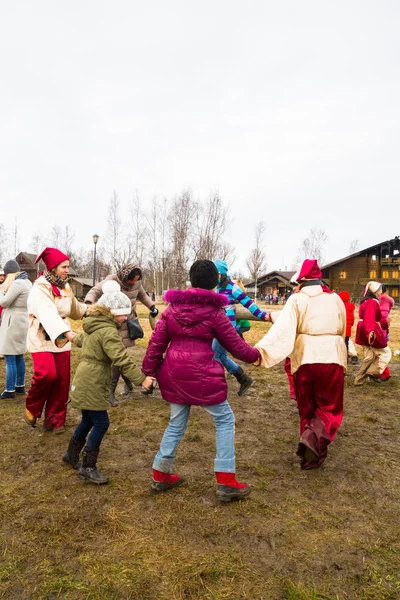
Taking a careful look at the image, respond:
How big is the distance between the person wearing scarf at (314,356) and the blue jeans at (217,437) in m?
0.70

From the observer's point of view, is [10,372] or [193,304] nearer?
[193,304]

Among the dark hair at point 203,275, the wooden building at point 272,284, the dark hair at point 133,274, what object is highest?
the wooden building at point 272,284

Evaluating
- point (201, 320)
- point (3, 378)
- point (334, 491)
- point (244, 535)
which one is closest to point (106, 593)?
point (244, 535)

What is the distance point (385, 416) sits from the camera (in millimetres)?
5387

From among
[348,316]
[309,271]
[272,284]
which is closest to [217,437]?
[309,271]

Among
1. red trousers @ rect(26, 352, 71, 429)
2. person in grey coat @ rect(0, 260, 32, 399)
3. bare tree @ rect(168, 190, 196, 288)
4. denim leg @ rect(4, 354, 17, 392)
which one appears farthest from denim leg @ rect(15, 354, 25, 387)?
bare tree @ rect(168, 190, 196, 288)

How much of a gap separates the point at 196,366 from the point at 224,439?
60 cm

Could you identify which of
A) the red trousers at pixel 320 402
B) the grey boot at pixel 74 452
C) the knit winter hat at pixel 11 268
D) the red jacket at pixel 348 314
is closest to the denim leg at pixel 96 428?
the grey boot at pixel 74 452

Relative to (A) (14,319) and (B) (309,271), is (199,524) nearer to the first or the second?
(B) (309,271)

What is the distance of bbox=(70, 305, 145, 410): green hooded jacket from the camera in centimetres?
325

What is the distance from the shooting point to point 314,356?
3674 mm

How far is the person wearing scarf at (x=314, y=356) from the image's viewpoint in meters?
3.63

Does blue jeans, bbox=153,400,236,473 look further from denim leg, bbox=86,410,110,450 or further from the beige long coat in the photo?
the beige long coat

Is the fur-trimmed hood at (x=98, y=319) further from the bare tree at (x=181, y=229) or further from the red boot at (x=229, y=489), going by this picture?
the bare tree at (x=181, y=229)
